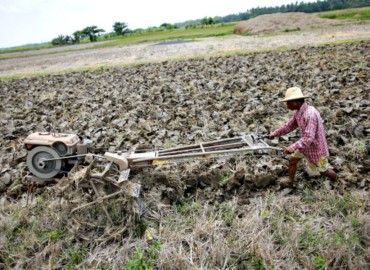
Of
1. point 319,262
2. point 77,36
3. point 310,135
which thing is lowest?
point 319,262

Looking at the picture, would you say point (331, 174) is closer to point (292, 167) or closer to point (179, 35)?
point (292, 167)

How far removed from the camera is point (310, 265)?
352cm

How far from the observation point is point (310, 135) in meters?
4.55

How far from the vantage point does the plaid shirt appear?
4.55 m

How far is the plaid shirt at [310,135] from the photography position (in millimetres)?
4551

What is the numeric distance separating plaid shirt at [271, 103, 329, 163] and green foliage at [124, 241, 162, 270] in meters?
2.31

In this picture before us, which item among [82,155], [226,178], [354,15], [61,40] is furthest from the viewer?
[61,40]

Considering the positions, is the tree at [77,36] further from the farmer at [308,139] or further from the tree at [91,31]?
the farmer at [308,139]

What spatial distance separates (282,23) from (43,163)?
4117 cm

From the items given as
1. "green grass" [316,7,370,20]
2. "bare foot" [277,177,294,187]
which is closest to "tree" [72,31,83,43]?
"green grass" [316,7,370,20]

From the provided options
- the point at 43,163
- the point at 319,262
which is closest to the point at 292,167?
the point at 319,262

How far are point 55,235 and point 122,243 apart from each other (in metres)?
0.90

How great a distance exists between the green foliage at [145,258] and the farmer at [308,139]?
7.28 feet

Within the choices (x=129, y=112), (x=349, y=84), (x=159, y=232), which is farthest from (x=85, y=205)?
(x=349, y=84)
